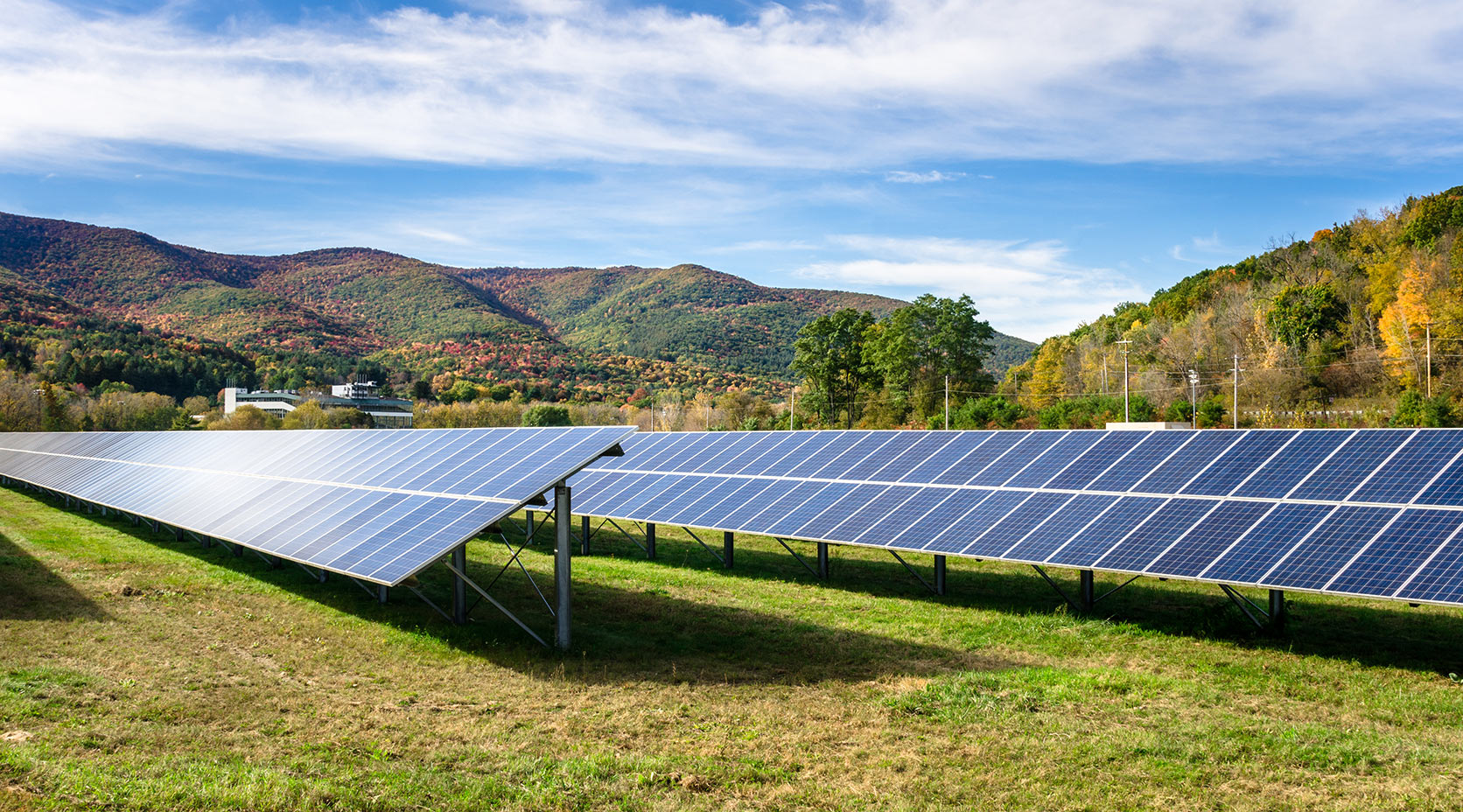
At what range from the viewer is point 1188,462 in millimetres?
16703

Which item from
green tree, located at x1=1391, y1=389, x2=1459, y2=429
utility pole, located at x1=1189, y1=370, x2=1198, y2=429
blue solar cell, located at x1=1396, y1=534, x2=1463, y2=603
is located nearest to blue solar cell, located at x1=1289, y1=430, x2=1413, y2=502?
blue solar cell, located at x1=1396, y1=534, x2=1463, y2=603

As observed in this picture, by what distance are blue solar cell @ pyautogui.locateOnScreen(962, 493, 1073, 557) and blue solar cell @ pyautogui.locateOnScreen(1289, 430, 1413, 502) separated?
12.7 feet

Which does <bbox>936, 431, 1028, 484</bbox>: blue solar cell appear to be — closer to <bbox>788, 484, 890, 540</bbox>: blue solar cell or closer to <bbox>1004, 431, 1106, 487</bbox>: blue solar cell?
<bbox>1004, 431, 1106, 487</bbox>: blue solar cell

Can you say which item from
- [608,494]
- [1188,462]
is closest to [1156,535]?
[1188,462]

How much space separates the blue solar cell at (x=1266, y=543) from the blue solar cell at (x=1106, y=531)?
1730 mm

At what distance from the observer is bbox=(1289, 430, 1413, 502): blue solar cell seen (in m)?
14.4

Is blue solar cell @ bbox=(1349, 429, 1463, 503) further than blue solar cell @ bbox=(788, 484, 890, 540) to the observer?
No

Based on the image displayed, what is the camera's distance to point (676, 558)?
23.1m

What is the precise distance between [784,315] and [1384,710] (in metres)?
171

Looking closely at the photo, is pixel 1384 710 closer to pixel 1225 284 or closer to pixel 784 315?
pixel 1225 284

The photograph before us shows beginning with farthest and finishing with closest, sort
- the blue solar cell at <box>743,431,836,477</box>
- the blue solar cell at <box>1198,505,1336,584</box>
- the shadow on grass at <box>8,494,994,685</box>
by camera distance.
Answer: the blue solar cell at <box>743,431,836,477</box>
the blue solar cell at <box>1198,505,1336,584</box>
the shadow on grass at <box>8,494,994,685</box>

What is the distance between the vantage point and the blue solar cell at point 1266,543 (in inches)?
505

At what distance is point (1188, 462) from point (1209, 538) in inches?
124

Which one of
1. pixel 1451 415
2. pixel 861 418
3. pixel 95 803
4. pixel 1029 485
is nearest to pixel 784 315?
pixel 861 418
